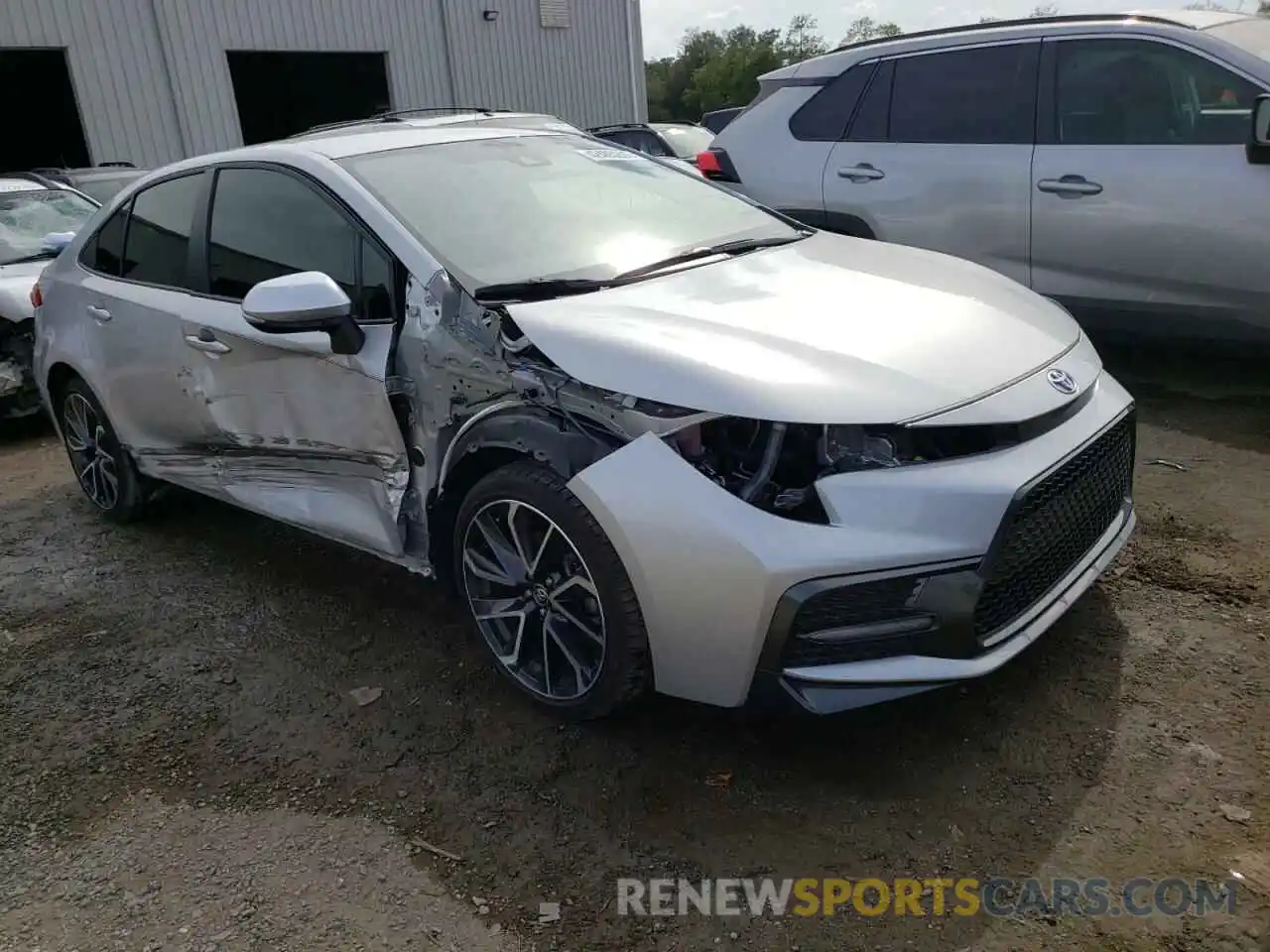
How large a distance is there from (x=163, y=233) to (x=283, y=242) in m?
0.94

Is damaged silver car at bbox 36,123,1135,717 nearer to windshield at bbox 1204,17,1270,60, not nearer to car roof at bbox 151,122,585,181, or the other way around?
car roof at bbox 151,122,585,181

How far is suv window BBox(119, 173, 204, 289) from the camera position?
3.92 metres

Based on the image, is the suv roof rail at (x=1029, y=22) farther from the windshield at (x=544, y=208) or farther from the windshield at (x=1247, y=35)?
the windshield at (x=544, y=208)

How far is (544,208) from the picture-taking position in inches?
133

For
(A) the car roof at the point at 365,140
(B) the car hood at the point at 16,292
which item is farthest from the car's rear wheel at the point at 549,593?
(B) the car hood at the point at 16,292

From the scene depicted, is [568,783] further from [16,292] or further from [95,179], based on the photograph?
[95,179]

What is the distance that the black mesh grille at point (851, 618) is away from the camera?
7.62ft

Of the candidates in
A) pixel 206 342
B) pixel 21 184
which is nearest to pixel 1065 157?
pixel 206 342

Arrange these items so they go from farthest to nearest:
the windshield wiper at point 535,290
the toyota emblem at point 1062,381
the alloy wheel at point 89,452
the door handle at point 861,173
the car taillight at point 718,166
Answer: the car taillight at point 718,166 < the door handle at point 861,173 < the alloy wheel at point 89,452 < the windshield wiper at point 535,290 < the toyota emblem at point 1062,381

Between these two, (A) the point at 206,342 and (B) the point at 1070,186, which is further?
(B) the point at 1070,186

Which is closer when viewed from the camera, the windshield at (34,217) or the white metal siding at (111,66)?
the windshield at (34,217)

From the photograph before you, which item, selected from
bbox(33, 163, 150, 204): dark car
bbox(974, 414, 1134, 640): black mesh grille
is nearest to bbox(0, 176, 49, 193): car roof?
bbox(33, 163, 150, 204): dark car

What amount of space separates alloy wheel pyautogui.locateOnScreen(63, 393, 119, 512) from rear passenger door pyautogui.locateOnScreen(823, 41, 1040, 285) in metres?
4.03

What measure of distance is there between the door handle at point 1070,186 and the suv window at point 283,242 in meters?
3.59
